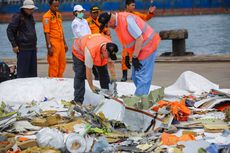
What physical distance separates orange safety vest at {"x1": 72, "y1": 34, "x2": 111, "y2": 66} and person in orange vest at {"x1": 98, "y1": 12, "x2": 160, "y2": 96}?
7.2 inches

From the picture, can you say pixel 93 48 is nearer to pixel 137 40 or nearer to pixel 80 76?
pixel 137 40

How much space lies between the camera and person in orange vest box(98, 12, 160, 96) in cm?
702

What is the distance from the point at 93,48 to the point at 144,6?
74.7 metres

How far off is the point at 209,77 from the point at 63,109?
428 cm

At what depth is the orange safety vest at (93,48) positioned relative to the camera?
6.94 metres

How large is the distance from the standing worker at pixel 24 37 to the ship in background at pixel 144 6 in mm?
70113

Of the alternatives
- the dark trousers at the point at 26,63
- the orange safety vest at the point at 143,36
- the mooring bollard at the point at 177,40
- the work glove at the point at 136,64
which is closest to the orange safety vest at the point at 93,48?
the orange safety vest at the point at 143,36

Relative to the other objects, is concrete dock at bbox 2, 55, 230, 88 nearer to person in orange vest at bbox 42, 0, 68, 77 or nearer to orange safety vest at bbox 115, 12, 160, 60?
person in orange vest at bbox 42, 0, 68, 77

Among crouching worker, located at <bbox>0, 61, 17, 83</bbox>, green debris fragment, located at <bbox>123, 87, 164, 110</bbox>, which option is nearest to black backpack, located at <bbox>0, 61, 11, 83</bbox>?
crouching worker, located at <bbox>0, 61, 17, 83</bbox>

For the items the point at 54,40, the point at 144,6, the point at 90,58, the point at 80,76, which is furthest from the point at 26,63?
the point at 144,6

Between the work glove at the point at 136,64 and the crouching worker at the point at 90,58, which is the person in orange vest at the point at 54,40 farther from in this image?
the work glove at the point at 136,64

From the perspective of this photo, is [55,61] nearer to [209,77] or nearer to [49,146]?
[209,77]

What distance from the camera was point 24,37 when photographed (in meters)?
9.32

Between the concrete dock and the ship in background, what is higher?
the concrete dock
